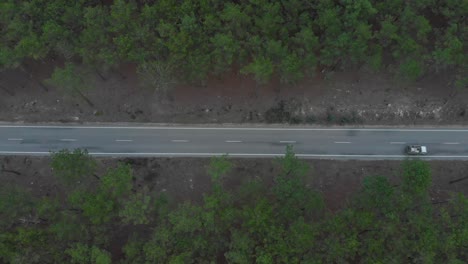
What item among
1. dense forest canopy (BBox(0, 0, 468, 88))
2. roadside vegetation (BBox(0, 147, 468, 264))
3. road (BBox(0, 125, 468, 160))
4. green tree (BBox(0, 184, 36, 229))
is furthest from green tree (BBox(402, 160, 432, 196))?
green tree (BBox(0, 184, 36, 229))

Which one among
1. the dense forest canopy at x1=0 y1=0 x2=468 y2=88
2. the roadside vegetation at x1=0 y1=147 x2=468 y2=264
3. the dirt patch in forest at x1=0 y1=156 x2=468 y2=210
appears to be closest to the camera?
the roadside vegetation at x1=0 y1=147 x2=468 y2=264

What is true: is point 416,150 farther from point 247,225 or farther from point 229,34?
point 229,34

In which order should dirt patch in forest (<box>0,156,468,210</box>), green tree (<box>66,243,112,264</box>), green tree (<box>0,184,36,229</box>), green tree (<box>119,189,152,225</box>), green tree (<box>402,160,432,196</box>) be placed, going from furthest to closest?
dirt patch in forest (<box>0,156,468,210</box>)
green tree (<box>402,160,432,196</box>)
green tree (<box>0,184,36,229</box>)
green tree (<box>119,189,152,225</box>)
green tree (<box>66,243,112,264</box>)

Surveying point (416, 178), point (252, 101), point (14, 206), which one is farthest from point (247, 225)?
point (14, 206)

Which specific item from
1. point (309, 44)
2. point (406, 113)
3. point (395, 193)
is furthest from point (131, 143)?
point (406, 113)

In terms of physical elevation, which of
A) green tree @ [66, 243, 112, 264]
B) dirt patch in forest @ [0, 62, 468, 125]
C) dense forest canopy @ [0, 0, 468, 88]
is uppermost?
dense forest canopy @ [0, 0, 468, 88]

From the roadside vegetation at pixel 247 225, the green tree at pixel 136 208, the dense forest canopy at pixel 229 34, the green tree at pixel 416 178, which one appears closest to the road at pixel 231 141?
the dense forest canopy at pixel 229 34

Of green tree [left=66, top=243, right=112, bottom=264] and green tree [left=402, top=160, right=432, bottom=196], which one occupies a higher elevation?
green tree [left=402, top=160, right=432, bottom=196]

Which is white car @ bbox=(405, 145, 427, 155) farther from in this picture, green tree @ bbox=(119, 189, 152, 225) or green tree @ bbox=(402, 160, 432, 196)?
green tree @ bbox=(119, 189, 152, 225)
